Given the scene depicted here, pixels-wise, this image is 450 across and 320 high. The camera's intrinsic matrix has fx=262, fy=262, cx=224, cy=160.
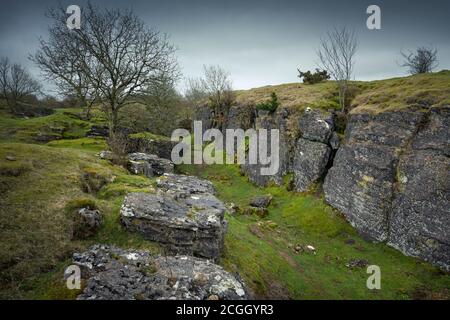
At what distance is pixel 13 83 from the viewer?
5588 cm

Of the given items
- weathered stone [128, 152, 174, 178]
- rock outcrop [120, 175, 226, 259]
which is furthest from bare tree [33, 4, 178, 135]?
rock outcrop [120, 175, 226, 259]

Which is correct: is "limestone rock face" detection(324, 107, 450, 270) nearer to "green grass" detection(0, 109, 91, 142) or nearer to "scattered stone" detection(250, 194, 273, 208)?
"scattered stone" detection(250, 194, 273, 208)

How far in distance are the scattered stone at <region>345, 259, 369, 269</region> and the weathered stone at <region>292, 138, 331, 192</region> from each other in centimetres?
994

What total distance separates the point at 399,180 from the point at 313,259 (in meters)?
9.01

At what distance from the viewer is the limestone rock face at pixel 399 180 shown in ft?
56.8

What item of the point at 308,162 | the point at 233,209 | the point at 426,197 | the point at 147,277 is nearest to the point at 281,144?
the point at 308,162

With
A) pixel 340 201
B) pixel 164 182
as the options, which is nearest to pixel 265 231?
pixel 340 201

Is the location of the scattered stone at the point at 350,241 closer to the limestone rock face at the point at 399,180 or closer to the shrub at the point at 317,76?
the limestone rock face at the point at 399,180

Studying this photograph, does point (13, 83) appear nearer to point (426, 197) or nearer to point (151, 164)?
point (151, 164)
